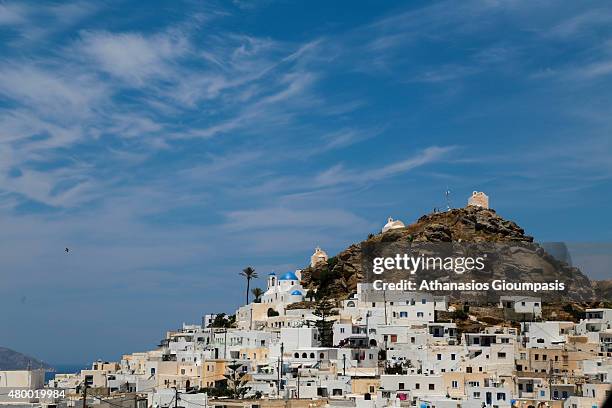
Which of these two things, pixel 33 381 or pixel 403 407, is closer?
pixel 403 407

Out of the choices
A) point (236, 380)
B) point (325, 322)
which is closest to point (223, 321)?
point (325, 322)

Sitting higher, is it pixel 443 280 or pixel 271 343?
pixel 443 280

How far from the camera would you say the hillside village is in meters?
40.0

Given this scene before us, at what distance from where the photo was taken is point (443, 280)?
74.9m

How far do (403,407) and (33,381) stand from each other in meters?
22.3

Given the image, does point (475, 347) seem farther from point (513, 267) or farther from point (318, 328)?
point (513, 267)

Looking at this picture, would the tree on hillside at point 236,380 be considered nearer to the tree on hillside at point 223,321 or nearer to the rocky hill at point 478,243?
the tree on hillside at point 223,321

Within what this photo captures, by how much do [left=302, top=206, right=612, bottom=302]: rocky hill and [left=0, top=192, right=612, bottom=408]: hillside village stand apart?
4401mm

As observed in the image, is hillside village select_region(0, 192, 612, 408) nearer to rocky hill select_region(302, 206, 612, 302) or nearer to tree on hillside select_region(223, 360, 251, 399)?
tree on hillside select_region(223, 360, 251, 399)

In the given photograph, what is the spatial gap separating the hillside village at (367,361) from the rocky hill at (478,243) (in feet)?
14.4

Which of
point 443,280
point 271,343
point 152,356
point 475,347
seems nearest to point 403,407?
point 475,347

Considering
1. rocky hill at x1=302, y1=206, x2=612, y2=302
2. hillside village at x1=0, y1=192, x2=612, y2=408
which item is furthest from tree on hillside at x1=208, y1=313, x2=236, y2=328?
rocky hill at x1=302, y1=206, x2=612, y2=302

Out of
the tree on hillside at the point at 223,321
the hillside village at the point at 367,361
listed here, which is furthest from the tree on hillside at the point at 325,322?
the tree on hillside at the point at 223,321

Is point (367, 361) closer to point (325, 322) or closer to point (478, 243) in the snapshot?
point (325, 322)
